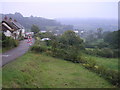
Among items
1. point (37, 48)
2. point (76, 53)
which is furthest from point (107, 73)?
point (37, 48)

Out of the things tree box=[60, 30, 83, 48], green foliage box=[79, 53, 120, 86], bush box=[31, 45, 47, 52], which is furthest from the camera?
tree box=[60, 30, 83, 48]

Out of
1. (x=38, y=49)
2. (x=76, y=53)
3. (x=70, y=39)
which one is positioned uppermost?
(x=70, y=39)

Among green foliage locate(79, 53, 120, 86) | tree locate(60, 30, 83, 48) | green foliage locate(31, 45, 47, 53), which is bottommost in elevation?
green foliage locate(79, 53, 120, 86)

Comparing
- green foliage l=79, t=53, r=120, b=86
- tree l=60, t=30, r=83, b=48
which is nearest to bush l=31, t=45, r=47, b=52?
tree l=60, t=30, r=83, b=48

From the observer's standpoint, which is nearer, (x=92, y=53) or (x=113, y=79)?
(x=113, y=79)

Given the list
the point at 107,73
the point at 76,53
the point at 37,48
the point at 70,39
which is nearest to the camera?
the point at 107,73

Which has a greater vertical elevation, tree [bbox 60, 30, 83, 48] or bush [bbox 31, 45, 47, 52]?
tree [bbox 60, 30, 83, 48]

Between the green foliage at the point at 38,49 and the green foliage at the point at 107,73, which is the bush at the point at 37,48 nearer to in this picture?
the green foliage at the point at 38,49

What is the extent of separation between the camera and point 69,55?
876 centimetres

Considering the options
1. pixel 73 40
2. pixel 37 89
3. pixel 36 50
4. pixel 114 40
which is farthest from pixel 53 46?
pixel 37 89

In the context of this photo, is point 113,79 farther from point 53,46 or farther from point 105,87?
point 53,46

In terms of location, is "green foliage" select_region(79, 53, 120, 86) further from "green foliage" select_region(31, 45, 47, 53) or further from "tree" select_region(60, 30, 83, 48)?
"tree" select_region(60, 30, 83, 48)

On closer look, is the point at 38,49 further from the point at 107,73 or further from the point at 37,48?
the point at 107,73

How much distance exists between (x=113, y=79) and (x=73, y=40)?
18.1 feet
